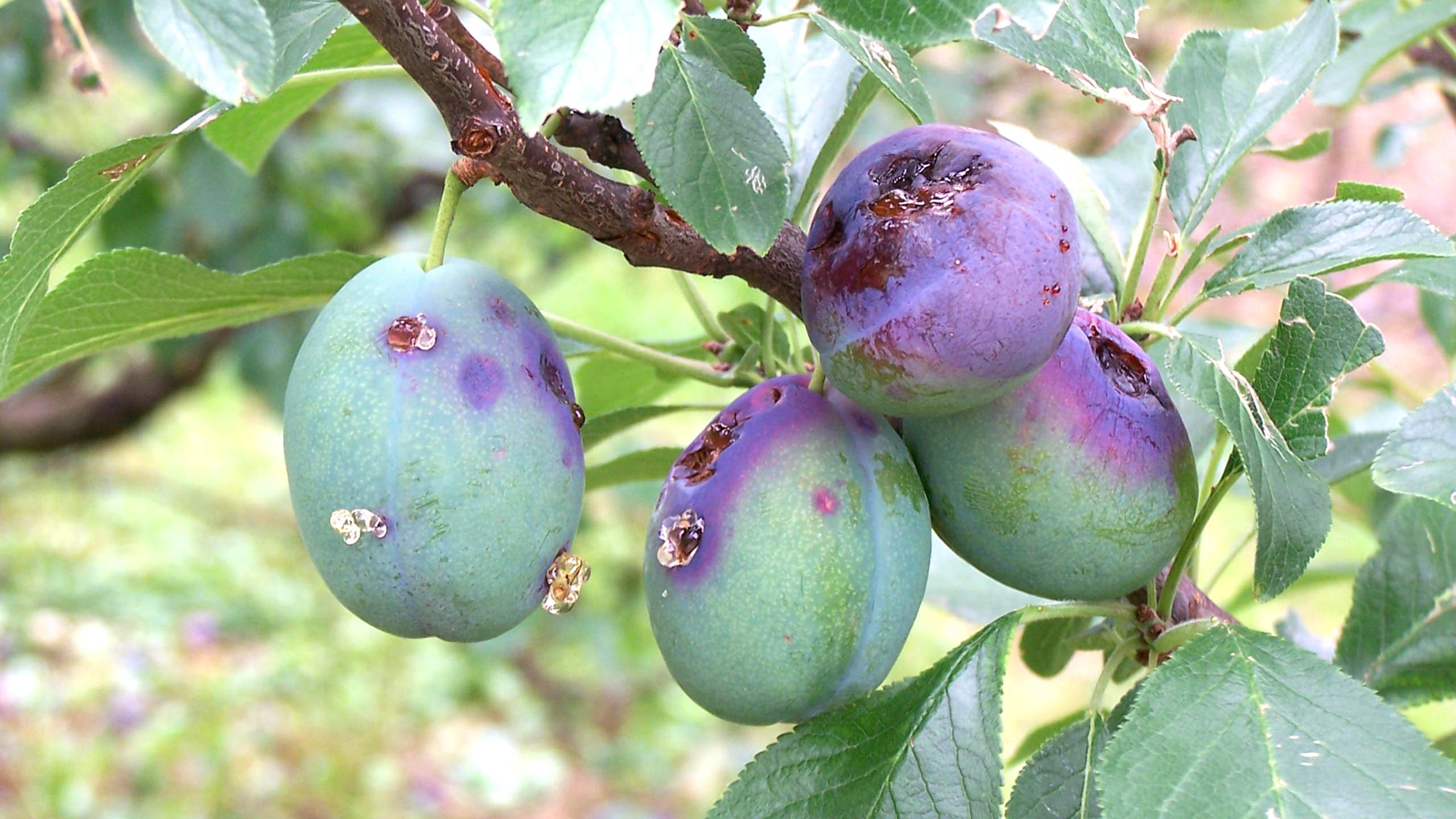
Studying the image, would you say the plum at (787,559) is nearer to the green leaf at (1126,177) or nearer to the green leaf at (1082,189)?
the green leaf at (1082,189)

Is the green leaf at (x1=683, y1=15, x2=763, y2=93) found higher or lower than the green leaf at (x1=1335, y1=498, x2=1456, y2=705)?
higher

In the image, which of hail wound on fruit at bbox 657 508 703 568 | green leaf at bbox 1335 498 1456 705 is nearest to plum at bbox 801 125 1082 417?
hail wound on fruit at bbox 657 508 703 568

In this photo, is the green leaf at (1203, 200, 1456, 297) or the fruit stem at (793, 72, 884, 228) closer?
the green leaf at (1203, 200, 1456, 297)

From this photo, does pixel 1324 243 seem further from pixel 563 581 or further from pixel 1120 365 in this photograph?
pixel 563 581

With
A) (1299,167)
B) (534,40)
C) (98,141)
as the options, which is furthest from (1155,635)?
(1299,167)

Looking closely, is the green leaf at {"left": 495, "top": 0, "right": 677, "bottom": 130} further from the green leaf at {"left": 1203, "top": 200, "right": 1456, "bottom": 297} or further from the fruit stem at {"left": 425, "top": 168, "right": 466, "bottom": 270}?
the green leaf at {"left": 1203, "top": 200, "right": 1456, "bottom": 297}

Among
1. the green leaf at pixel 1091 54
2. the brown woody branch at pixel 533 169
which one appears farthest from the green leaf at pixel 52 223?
the green leaf at pixel 1091 54
